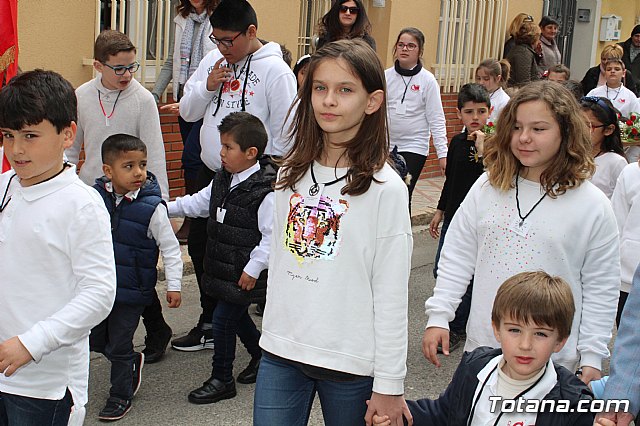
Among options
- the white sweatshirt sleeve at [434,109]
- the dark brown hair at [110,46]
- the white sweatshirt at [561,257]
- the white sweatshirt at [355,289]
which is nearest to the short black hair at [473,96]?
the white sweatshirt sleeve at [434,109]

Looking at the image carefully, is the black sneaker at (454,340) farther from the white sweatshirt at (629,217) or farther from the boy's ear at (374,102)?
the boy's ear at (374,102)

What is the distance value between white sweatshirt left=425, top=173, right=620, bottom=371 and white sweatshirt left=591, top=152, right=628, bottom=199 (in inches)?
90.3

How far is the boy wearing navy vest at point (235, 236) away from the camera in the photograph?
543cm

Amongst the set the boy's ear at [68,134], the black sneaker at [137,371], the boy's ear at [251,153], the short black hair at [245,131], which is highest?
the boy's ear at [68,134]

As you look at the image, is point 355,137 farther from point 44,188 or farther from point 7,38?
point 7,38

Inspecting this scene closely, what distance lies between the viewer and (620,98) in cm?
1048

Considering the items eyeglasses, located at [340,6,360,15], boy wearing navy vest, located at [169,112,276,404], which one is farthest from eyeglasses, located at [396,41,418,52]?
boy wearing navy vest, located at [169,112,276,404]

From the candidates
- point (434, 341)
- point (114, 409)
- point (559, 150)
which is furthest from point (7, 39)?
point (559, 150)

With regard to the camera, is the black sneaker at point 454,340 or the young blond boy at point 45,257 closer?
the young blond boy at point 45,257

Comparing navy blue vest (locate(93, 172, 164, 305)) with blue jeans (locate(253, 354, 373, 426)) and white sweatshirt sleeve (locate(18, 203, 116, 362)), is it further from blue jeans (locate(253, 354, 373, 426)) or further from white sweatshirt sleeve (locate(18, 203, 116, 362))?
blue jeans (locate(253, 354, 373, 426))

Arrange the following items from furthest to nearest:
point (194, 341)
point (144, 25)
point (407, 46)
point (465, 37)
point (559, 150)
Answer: point (465, 37), point (144, 25), point (407, 46), point (194, 341), point (559, 150)

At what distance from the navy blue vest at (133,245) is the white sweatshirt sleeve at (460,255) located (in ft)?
6.19

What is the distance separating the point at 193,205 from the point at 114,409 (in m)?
1.24

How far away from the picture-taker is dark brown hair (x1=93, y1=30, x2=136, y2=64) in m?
5.99
